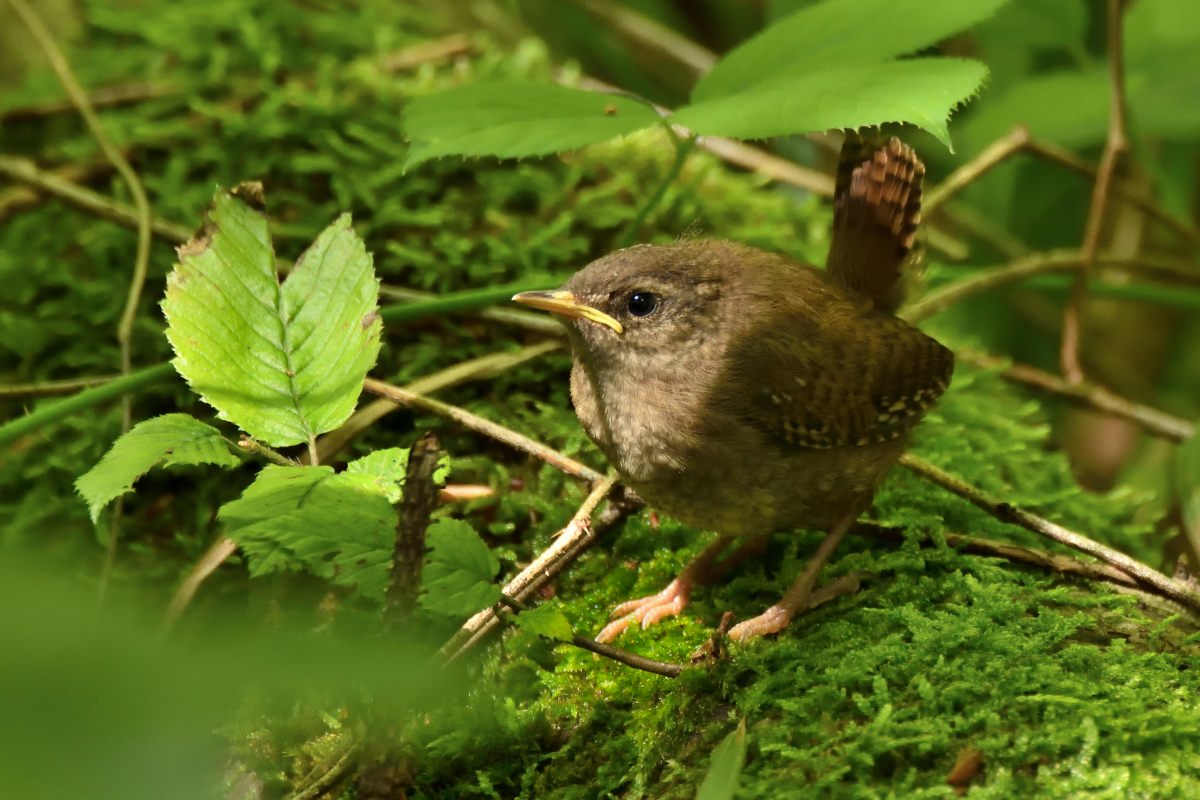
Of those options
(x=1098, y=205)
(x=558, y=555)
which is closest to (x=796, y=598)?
(x=558, y=555)

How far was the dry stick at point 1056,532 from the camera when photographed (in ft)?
7.34

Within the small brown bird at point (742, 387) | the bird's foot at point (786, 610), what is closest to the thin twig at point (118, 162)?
the small brown bird at point (742, 387)

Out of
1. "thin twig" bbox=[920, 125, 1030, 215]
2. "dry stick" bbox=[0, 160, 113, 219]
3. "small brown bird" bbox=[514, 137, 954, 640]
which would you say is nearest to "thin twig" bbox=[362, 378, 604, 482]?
"small brown bird" bbox=[514, 137, 954, 640]

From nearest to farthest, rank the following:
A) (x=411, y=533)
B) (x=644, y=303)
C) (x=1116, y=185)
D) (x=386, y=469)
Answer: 1. (x=411, y=533)
2. (x=386, y=469)
3. (x=644, y=303)
4. (x=1116, y=185)

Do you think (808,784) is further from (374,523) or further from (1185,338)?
(1185,338)

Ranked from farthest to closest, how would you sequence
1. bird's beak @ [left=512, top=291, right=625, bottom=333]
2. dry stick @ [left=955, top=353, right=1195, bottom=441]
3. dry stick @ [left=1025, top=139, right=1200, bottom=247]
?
dry stick @ [left=1025, top=139, right=1200, bottom=247] → dry stick @ [left=955, top=353, right=1195, bottom=441] → bird's beak @ [left=512, top=291, right=625, bottom=333]

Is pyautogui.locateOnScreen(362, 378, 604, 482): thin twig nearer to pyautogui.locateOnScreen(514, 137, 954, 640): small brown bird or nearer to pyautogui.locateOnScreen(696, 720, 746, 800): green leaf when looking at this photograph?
pyautogui.locateOnScreen(514, 137, 954, 640): small brown bird

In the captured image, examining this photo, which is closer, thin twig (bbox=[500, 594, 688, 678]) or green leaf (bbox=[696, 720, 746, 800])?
green leaf (bbox=[696, 720, 746, 800])

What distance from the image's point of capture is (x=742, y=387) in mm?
2377

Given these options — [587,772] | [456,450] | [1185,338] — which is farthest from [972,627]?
[1185,338]

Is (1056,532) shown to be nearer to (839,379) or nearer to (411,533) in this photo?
(839,379)

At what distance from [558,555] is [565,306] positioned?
0.57 meters

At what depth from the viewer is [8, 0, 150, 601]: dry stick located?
253cm

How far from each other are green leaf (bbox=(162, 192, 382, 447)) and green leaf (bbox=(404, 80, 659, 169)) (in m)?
0.43
